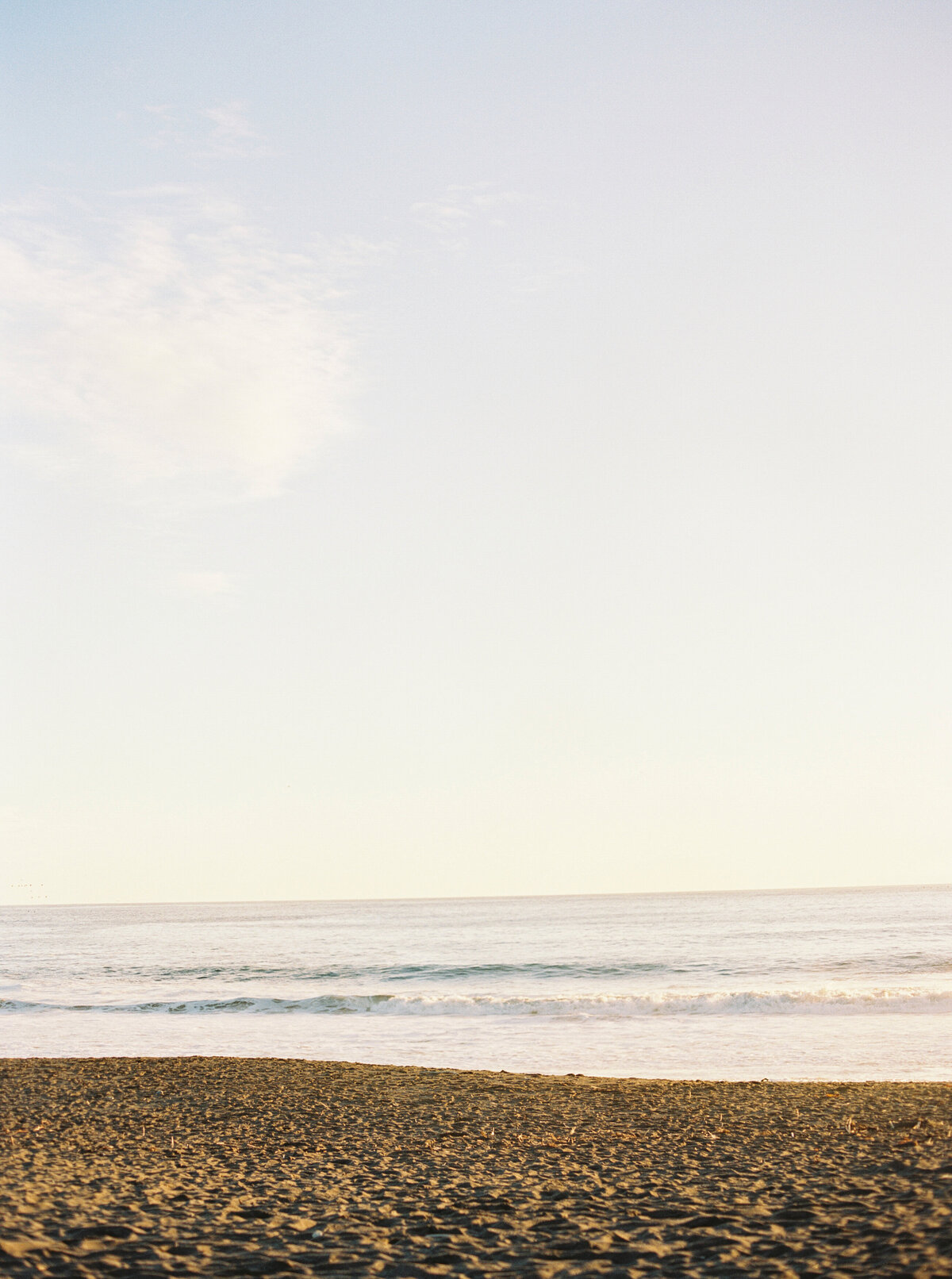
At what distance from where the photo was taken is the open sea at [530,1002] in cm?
1888

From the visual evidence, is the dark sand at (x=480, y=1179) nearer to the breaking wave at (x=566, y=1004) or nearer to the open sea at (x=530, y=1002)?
the open sea at (x=530, y=1002)

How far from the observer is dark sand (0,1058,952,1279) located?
6.18 meters

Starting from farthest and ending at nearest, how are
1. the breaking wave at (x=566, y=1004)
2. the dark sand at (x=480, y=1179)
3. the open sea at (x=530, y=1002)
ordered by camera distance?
the breaking wave at (x=566, y=1004) → the open sea at (x=530, y=1002) → the dark sand at (x=480, y=1179)

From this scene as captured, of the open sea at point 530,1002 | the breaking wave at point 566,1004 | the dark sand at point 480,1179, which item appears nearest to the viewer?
the dark sand at point 480,1179

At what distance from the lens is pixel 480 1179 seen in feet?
27.8

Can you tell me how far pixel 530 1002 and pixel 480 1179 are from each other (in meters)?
20.6

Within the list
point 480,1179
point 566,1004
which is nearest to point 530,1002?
point 566,1004

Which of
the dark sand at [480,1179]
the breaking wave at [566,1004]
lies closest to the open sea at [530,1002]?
the breaking wave at [566,1004]

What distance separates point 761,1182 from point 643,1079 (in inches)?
283

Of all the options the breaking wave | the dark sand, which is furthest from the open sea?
the dark sand

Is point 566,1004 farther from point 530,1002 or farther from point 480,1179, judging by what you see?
point 480,1179

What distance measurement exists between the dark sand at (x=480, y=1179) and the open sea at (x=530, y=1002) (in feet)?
15.5

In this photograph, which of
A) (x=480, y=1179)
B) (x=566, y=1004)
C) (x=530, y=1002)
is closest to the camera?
(x=480, y=1179)

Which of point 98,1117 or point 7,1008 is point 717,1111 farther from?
point 7,1008
